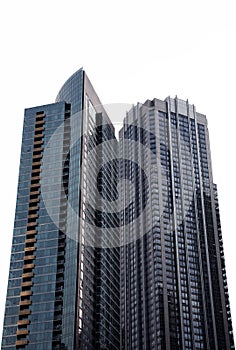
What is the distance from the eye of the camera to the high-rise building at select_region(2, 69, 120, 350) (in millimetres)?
145250

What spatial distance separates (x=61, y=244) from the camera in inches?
6171

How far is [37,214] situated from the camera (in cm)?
16588

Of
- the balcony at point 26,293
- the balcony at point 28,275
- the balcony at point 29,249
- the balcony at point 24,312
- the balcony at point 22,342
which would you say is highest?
the balcony at point 29,249

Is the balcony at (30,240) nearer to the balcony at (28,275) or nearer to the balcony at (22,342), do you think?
the balcony at (28,275)

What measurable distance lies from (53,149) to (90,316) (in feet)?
178

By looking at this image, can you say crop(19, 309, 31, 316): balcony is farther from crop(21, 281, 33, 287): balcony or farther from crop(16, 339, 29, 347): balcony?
crop(21, 281, 33, 287): balcony

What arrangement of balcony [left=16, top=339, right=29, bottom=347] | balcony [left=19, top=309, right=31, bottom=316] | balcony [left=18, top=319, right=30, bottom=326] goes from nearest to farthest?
balcony [left=16, top=339, right=29, bottom=347] → balcony [left=18, top=319, right=30, bottom=326] → balcony [left=19, top=309, right=31, bottom=316]

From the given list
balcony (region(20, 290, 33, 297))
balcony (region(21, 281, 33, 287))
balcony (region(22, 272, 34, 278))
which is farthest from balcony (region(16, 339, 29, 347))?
balcony (region(22, 272, 34, 278))

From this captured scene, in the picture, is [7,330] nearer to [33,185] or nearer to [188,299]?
[33,185]

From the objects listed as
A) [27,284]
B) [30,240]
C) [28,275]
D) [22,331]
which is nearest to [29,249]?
[30,240]

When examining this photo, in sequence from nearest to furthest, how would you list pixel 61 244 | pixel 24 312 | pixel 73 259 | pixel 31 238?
pixel 24 312, pixel 73 259, pixel 61 244, pixel 31 238

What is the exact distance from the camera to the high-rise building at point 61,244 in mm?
145250

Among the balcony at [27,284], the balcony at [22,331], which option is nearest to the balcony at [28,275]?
the balcony at [27,284]

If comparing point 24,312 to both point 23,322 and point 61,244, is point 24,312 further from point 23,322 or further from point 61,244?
point 61,244
